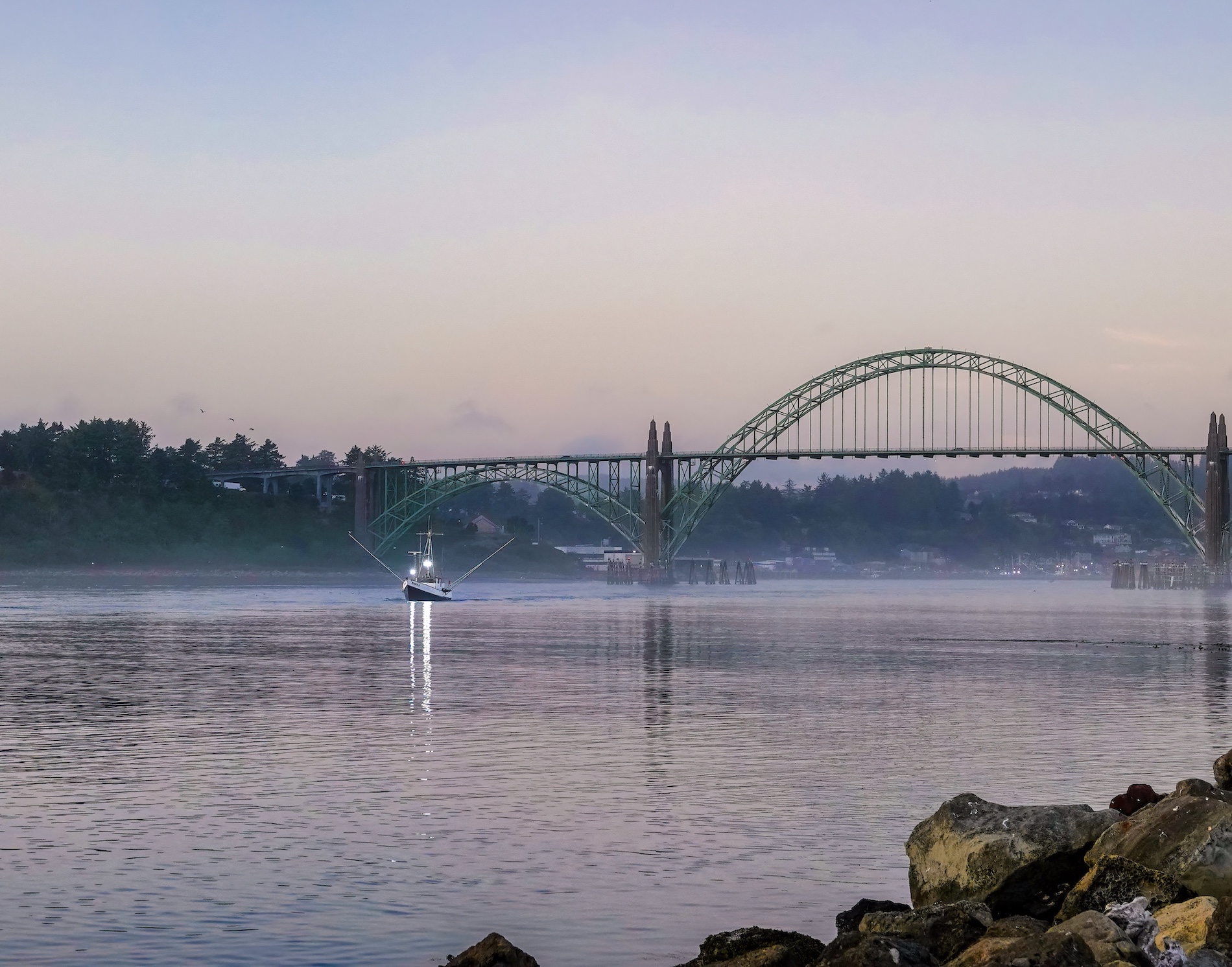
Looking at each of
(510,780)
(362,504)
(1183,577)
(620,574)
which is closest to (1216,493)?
(1183,577)

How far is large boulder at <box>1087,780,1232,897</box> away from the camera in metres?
12.1

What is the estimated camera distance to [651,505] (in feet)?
543

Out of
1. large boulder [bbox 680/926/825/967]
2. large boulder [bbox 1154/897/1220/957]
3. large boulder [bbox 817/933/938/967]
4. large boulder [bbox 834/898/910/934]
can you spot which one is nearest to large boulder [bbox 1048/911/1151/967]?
large boulder [bbox 1154/897/1220/957]

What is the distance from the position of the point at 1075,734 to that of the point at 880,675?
1603cm

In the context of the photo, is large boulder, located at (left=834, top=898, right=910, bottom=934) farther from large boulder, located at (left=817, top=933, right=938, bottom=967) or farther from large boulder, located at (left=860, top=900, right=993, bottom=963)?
large boulder, located at (left=817, top=933, right=938, bottom=967)

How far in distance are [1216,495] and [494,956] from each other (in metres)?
151

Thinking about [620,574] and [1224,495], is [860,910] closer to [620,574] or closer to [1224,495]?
[1224,495]

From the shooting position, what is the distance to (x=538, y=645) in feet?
190

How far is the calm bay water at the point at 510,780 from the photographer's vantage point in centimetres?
1367

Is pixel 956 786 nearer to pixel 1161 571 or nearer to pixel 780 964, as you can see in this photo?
pixel 780 964

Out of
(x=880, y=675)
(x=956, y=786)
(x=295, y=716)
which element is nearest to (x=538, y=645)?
(x=880, y=675)

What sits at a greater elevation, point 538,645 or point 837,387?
point 837,387

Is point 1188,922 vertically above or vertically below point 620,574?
above

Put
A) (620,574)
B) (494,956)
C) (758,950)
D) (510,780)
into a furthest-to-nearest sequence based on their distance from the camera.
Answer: (620,574)
(510,780)
(758,950)
(494,956)
